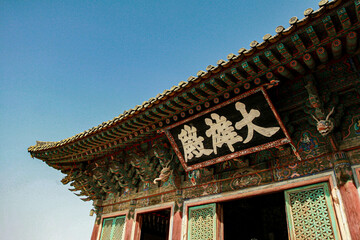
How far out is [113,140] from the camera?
7355mm

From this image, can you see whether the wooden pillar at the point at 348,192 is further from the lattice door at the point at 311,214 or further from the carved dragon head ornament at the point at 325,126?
the carved dragon head ornament at the point at 325,126

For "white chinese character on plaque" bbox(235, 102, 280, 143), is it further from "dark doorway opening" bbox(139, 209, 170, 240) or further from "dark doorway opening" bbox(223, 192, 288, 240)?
"dark doorway opening" bbox(139, 209, 170, 240)

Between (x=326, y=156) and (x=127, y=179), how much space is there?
18.3ft

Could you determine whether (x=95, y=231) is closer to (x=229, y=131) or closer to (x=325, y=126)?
(x=229, y=131)

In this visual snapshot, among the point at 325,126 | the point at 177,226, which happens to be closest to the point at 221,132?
the point at 325,126

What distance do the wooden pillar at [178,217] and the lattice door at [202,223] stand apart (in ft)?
0.91

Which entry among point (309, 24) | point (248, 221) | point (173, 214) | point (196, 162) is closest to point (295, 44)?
point (309, 24)

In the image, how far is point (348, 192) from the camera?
157 inches

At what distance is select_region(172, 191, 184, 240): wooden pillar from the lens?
19.7 feet

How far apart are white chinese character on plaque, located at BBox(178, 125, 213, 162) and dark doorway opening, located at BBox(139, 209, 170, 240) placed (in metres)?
2.95

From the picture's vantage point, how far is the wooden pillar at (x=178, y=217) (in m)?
6.02

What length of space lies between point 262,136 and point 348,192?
5.19 ft

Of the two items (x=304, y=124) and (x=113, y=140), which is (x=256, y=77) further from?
(x=113, y=140)

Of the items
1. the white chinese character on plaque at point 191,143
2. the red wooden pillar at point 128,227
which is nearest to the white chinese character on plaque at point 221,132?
the white chinese character on plaque at point 191,143
